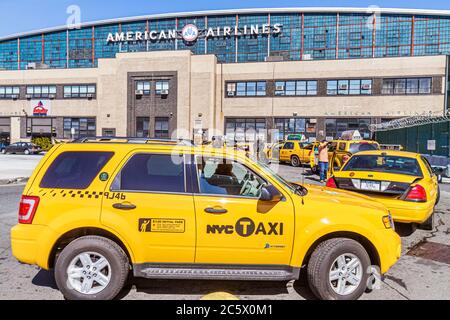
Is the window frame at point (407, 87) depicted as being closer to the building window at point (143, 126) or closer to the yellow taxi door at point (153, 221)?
the building window at point (143, 126)

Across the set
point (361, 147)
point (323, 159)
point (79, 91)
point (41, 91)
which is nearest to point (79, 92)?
point (79, 91)

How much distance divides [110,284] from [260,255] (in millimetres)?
1682

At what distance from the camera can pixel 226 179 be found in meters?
4.66

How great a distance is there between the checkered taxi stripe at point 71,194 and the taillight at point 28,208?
11 centimetres

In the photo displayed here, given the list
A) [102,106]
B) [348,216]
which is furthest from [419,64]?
[348,216]

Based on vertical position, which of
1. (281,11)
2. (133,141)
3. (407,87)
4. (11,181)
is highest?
(281,11)

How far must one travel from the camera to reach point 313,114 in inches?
1577

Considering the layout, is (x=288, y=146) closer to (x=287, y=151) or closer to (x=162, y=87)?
(x=287, y=151)

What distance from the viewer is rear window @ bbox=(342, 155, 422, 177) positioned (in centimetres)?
770

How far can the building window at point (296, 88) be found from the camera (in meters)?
40.3

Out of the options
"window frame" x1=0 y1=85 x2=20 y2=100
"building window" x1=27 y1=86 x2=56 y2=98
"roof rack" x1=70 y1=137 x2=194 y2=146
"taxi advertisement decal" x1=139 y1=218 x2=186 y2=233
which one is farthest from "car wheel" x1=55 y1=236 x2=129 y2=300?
"window frame" x1=0 y1=85 x2=20 y2=100

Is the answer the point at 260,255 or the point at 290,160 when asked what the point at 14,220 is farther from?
the point at 290,160

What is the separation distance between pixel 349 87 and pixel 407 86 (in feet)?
18.8
